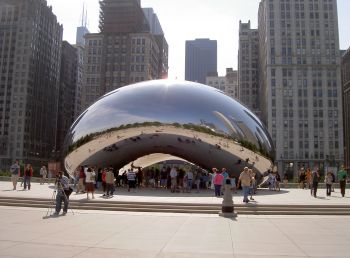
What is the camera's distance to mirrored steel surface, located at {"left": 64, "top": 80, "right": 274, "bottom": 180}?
21016mm

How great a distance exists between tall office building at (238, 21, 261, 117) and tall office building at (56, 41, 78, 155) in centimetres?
5576

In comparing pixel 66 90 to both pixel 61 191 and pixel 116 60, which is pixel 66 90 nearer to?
pixel 116 60

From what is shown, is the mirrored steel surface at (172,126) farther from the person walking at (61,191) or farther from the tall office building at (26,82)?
the tall office building at (26,82)

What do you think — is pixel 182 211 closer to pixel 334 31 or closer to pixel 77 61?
pixel 334 31

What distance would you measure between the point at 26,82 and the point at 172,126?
98.0 meters

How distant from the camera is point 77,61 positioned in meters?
146

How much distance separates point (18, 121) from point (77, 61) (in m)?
43.4

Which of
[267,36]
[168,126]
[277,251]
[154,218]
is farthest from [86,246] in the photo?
[267,36]

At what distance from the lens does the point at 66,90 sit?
447 ft

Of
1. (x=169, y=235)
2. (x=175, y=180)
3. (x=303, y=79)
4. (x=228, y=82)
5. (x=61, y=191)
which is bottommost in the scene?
(x=169, y=235)

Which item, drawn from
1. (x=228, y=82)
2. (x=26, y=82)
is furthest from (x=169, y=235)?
(x=228, y=82)

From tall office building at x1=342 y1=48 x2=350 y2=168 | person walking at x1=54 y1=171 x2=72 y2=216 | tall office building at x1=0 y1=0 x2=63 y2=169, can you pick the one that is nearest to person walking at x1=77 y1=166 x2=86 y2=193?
person walking at x1=54 y1=171 x2=72 y2=216

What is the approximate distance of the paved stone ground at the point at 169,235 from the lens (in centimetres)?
713

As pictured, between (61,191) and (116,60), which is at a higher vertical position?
(116,60)
